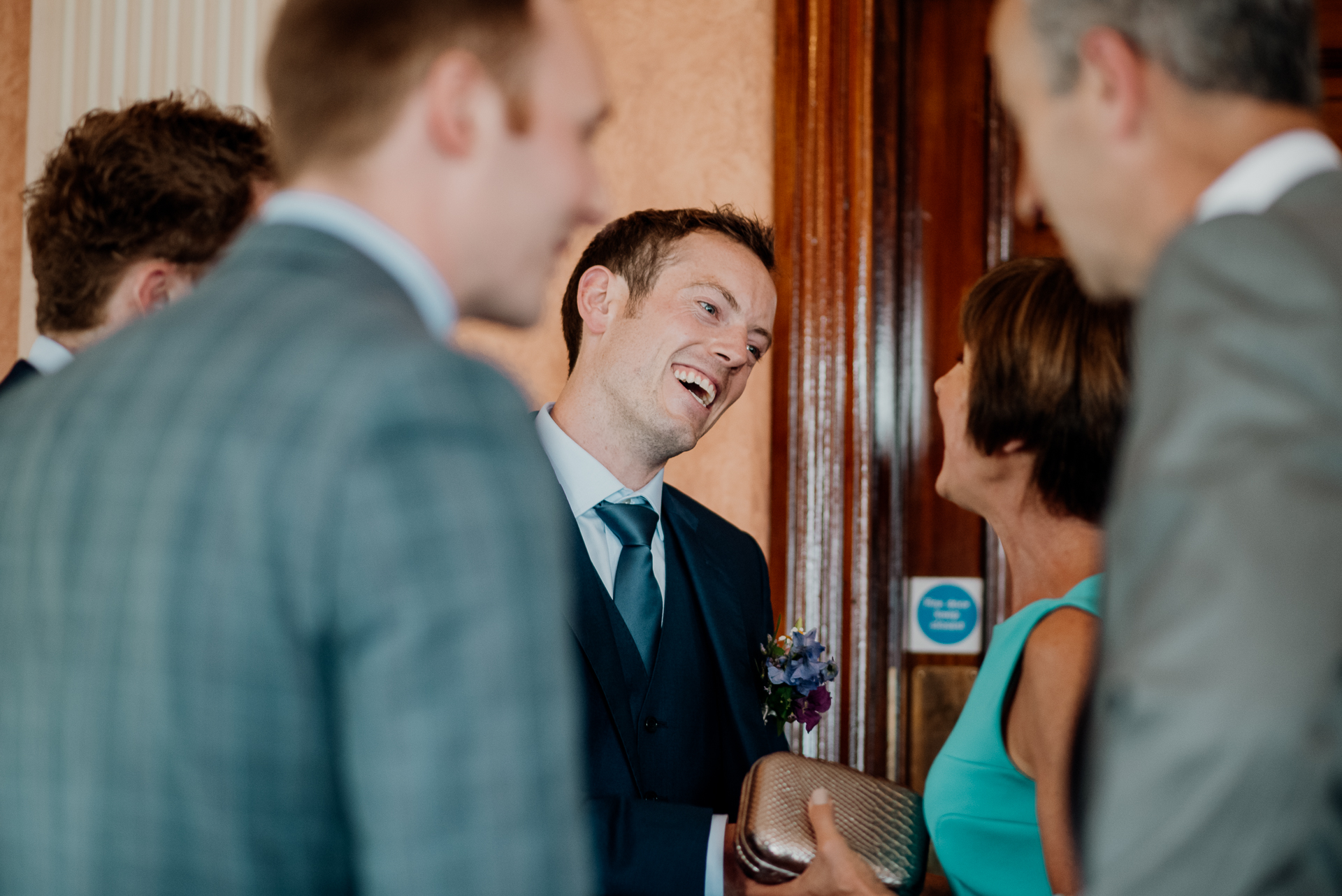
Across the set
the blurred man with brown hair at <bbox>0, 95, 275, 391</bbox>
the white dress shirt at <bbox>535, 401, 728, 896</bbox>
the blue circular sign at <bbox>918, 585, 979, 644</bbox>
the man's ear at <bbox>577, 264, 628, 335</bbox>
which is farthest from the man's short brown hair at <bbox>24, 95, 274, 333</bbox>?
the blue circular sign at <bbox>918, 585, 979, 644</bbox>

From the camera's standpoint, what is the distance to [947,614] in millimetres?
2951

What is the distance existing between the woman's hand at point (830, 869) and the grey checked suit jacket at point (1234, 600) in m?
0.93

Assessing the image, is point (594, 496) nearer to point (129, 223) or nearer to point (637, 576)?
point (637, 576)

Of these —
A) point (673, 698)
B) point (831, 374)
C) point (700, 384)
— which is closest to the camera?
point (673, 698)

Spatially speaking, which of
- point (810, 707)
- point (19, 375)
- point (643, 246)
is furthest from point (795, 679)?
point (19, 375)

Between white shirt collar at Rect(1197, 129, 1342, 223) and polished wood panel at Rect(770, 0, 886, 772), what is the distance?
6.76ft

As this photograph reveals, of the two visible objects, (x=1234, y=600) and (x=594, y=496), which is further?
(x=594, y=496)

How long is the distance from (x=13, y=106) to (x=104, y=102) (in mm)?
447

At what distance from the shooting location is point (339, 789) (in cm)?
77

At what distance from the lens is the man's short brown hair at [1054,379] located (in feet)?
5.41

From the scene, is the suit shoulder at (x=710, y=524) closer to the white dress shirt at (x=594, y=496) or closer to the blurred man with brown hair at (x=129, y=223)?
the white dress shirt at (x=594, y=496)

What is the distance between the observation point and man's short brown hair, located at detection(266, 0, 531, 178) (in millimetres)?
875

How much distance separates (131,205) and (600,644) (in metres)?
0.97

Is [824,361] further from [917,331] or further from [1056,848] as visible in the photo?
[1056,848]
